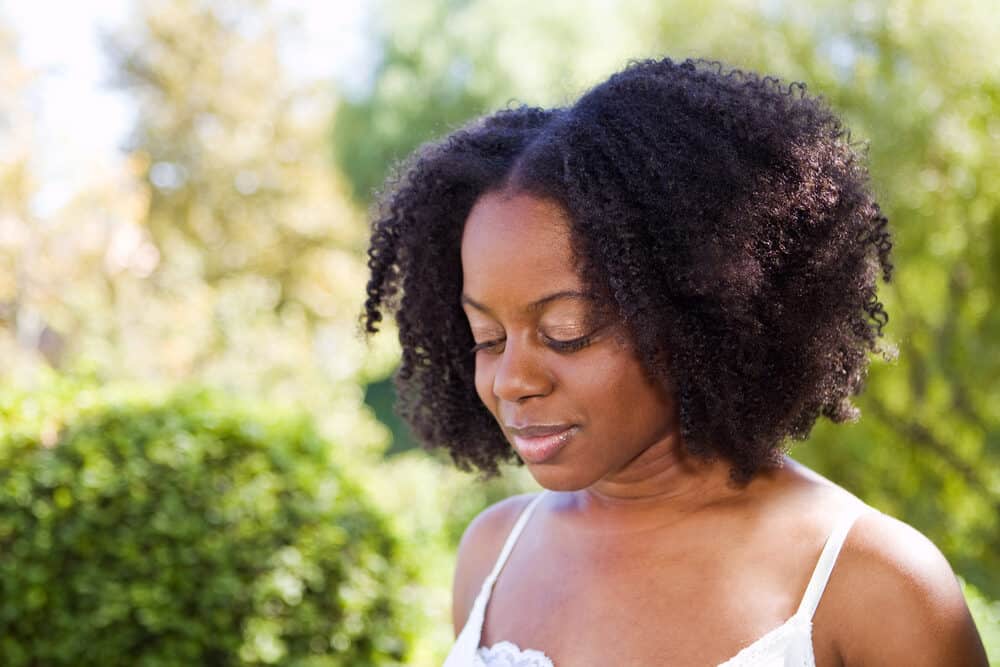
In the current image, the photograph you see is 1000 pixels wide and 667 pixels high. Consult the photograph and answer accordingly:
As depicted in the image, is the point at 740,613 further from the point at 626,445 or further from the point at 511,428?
the point at 511,428

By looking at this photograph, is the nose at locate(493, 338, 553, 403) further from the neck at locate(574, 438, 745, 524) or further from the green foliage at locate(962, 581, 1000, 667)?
the green foliage at locate(962, 581, 1000, 667)

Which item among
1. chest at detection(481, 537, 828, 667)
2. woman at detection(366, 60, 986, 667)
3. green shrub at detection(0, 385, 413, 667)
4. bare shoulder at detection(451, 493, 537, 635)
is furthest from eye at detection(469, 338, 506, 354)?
green shrub at detection(0, 385, 413, 667)

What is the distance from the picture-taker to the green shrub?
4.12 metres

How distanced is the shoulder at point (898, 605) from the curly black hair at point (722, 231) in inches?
10.4

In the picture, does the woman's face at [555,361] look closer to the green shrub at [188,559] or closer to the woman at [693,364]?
the woman at [693,364]

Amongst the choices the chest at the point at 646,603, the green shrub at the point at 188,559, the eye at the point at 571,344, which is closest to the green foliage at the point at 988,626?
the chest at the point at 646,603

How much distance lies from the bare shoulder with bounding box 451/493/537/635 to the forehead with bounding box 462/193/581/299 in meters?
0.64

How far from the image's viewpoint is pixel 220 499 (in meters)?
4.19

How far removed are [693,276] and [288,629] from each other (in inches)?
125

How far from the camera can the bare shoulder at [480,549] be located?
6.68 feet

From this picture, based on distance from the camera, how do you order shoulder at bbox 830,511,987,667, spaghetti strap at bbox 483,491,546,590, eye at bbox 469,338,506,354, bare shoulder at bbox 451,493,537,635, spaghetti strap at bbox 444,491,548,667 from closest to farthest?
shoulder at bbox 830,511,987,667, eye at bbox 469,338,506,354, spaghetti strap at bbox 444,491,548,667, spaghetti strap at bbox 483,491,546,590, bare shoulder at bbox 451,493,537,635

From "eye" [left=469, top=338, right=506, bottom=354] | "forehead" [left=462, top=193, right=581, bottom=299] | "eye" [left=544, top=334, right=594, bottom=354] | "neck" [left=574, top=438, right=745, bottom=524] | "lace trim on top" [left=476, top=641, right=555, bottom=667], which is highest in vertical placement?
"forehead" [left=462, top=193, right=581, bottom=299]

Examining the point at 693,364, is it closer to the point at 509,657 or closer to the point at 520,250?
the point at 520,250

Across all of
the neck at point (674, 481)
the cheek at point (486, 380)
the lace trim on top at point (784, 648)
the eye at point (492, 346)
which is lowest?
the lace trim on top at point (784, 648)
